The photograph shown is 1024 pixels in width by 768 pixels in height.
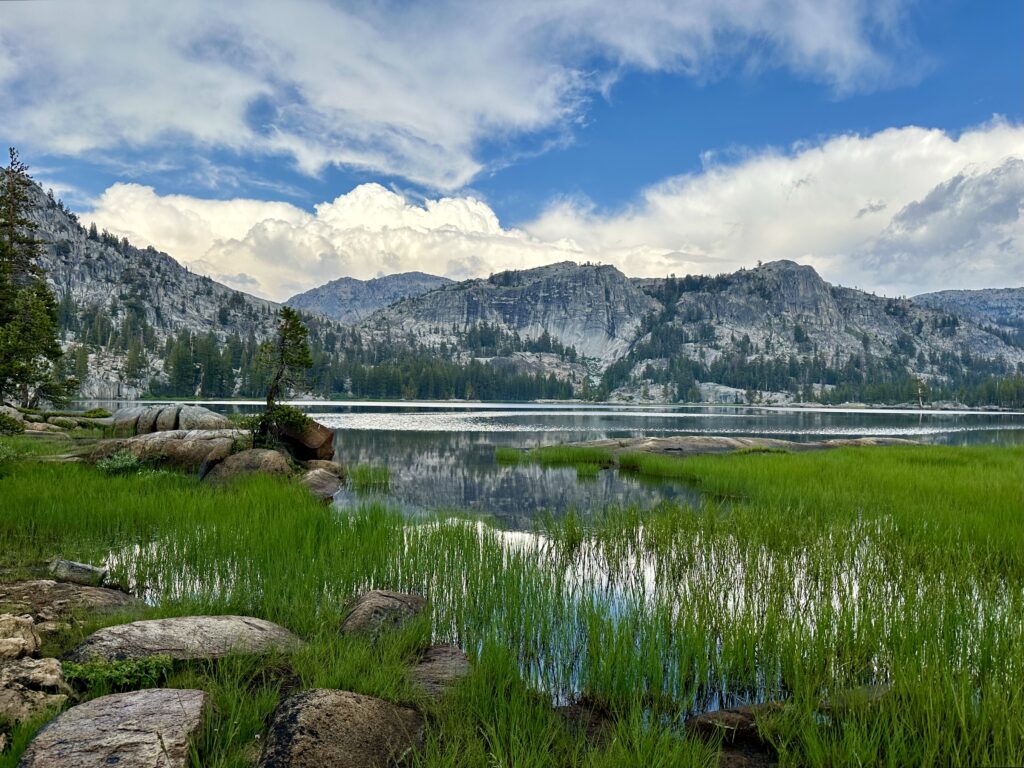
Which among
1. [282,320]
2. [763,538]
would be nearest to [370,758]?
[763,538]

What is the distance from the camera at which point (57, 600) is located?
9.09 m

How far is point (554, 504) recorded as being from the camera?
918 inches

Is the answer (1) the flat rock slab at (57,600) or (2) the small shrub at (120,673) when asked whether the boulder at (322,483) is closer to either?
(1) the flat rock slab at (57,600)

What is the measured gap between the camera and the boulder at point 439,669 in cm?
696

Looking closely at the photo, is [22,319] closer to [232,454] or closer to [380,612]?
[232,454]

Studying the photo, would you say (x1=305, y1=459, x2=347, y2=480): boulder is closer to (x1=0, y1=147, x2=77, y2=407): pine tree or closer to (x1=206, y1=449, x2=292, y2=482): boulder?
(x1=206, y1=449, x2=292, y2=482): boulder

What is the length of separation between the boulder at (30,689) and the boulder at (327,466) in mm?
22110

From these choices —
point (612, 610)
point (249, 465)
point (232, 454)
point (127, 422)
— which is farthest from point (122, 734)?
point (127, 422)

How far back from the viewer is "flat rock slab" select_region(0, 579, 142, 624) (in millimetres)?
8453

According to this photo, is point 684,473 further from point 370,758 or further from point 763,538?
point 370,758

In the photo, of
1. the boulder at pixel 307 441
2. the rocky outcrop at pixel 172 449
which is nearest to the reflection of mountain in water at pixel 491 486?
the boulder at pixel 307 441

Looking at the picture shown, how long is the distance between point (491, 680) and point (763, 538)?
396 inches

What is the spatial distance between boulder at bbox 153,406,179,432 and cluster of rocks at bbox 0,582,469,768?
30.3m

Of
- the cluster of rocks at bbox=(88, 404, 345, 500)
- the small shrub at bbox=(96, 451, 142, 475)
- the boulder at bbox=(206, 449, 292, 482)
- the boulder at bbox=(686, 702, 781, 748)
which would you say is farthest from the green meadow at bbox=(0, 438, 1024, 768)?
the cluster of rocks at bbox=(88, 404, 345, 500)
